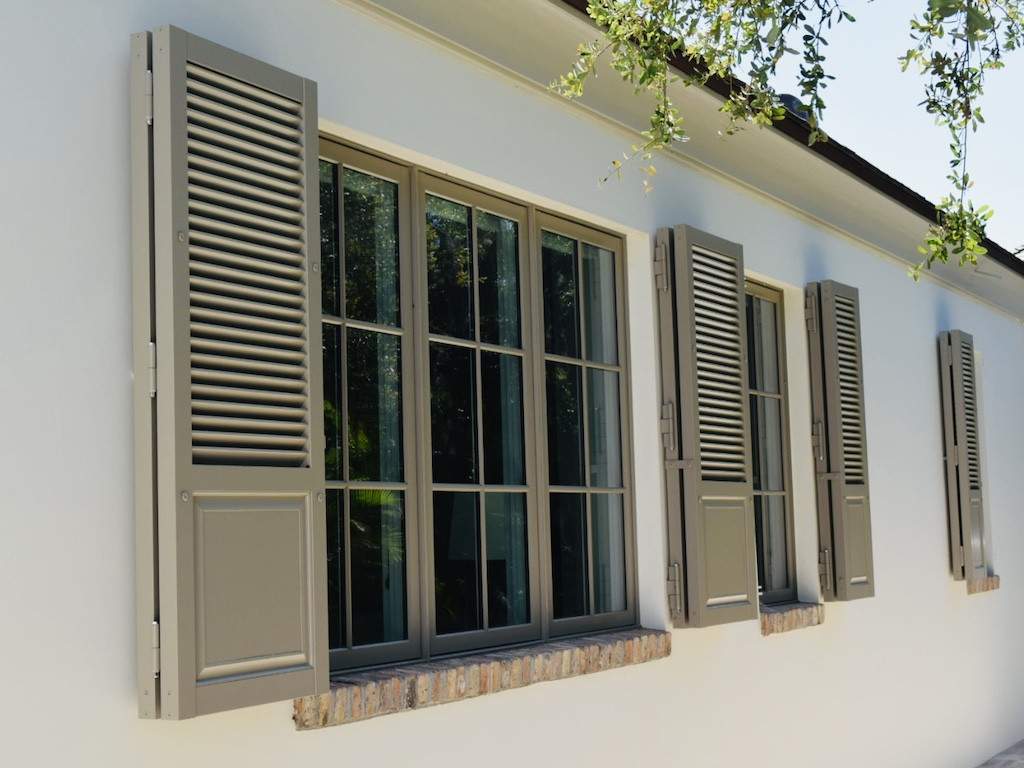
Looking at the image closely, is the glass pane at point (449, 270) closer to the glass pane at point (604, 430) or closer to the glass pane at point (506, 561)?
the glass pane at point (506, 561)

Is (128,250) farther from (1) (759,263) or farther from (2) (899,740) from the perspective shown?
(2) (899,740)

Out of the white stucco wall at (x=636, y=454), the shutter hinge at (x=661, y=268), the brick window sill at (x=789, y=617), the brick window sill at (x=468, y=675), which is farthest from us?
the brick window sill at (x=789, y=617)

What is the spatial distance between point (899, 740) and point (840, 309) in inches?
101

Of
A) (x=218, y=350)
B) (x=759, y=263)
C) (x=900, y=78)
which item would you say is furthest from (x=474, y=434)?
(x=759, y=263)

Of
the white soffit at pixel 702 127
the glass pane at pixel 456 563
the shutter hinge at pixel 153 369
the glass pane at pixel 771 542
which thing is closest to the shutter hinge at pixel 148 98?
the shutter hinge at pixel 153 369

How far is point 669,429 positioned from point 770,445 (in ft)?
4.93

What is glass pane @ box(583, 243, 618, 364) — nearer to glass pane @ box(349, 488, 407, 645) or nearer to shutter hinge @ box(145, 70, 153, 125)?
glass pane @ box(349, 488, 407, 645)

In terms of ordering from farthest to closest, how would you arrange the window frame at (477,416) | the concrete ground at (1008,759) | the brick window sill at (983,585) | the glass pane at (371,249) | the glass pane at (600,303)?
the brick window sill at (983,585)
the concrete ground at (1008,759)
the glass pane at (600,303)
the window frame at (477,416)
the glass pane at (371,249)

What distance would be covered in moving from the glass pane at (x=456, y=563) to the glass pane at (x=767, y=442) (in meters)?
2.44

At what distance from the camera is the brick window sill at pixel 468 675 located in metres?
3.57

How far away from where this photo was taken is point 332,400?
3.96 meters

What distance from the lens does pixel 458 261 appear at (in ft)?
15.0

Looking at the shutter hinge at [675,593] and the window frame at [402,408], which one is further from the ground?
the window frame at [402,408]

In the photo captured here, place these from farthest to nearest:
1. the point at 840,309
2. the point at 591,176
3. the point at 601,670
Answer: the point at 840,309 → the point at 591,176 → the point at 601,670
